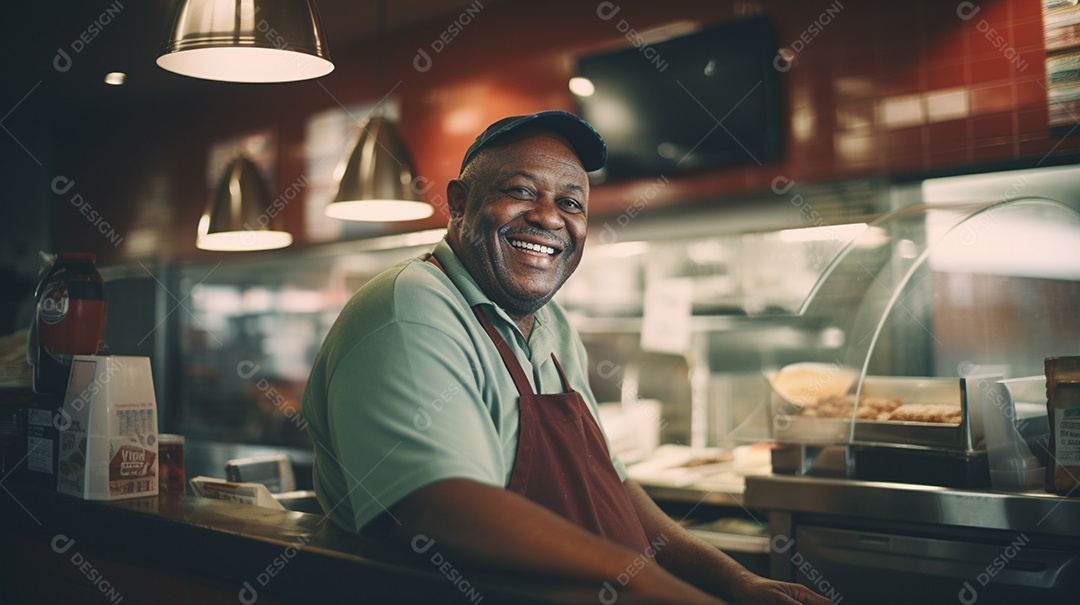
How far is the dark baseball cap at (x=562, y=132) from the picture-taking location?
155 cm

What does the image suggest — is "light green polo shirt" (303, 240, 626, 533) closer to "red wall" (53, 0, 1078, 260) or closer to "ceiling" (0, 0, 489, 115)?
"red wall" (53, 0, 1078, 260)

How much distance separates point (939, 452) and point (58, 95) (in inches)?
237

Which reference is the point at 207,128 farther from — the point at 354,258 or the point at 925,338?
the point at 925,338

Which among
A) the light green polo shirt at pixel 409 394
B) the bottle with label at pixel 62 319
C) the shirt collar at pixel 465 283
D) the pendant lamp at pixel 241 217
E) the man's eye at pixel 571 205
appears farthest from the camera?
the pendant lamp at pixel 241 217

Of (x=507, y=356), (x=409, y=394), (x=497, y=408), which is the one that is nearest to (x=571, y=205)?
(x=507, y=356)

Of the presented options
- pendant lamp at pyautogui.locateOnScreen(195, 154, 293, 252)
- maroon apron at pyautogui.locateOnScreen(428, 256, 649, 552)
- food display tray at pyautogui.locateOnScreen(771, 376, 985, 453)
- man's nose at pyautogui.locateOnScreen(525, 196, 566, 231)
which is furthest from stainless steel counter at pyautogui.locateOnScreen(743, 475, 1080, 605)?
pendant lamp at pyautogui.locateOnScreen(195, 154, 293, 252)

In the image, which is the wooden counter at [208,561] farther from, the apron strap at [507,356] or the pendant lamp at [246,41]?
the pendant lamp at [246,41]

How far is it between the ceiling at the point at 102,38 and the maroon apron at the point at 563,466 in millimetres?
2913

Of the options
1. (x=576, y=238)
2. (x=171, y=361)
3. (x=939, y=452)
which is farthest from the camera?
(x=171, y=361)

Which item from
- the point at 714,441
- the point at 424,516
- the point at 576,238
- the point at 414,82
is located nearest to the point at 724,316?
the point at 714,441

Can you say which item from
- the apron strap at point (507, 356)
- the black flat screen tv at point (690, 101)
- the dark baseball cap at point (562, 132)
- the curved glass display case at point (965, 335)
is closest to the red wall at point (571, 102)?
the black flat screen tv at point (690, 101)

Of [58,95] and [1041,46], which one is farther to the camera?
[58,95]

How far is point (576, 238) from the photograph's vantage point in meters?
1.66

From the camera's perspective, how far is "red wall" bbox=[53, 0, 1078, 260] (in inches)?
114
